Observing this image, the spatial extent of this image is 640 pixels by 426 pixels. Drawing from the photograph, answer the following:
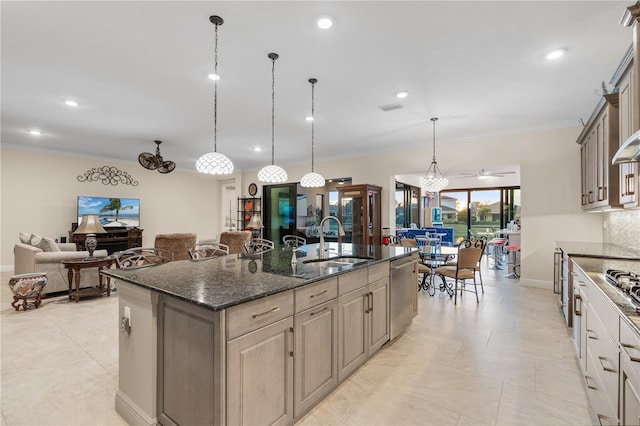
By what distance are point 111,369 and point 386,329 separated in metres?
2.38

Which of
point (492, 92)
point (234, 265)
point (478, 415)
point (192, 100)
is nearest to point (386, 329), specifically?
point (478, 415)

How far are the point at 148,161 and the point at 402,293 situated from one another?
16.9 feet

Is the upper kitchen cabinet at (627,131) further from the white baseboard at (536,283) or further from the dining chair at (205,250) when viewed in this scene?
the dining chair at (205,250)

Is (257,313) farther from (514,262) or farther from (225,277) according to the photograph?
(514,262)

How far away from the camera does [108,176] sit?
26.0 feet

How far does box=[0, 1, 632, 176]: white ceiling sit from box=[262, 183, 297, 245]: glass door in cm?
376

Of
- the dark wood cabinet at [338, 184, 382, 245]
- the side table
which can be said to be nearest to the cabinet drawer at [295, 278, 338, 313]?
the side table

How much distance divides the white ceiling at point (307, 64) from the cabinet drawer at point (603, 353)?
2214mm

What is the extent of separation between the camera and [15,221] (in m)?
6.62

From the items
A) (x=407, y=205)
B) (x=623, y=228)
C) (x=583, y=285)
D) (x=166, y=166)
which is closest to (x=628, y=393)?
(x=583, y=285)

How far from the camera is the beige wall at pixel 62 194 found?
6578 mm

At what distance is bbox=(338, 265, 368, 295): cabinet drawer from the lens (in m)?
2.19

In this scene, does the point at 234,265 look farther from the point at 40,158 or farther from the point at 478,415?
the point at 40,158

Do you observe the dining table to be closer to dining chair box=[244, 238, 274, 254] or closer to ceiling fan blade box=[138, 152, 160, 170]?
dining chair box=[244, 238, 274, 254]
